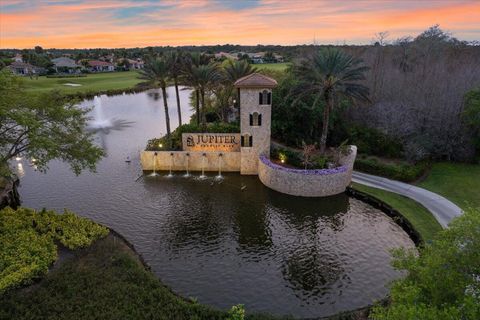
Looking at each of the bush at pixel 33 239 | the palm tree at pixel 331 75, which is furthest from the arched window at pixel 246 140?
the bush at pixel 33 239

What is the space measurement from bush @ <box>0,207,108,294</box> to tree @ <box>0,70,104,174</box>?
171 inches

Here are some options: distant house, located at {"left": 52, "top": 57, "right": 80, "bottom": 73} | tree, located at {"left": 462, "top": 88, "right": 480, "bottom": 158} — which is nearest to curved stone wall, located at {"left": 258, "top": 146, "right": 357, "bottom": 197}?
tree, located at {"left": 462, "top": 88, "right": 480, "bottom": 158}

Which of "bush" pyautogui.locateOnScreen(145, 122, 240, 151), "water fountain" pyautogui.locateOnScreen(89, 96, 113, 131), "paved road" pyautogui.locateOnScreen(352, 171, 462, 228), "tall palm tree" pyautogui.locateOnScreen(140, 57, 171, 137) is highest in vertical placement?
"tall palm tree" pyautogui.locateOnScreen(140, 57, 171, 137)

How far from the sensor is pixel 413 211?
30312 millimetres

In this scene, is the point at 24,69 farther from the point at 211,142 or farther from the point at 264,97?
the point at 264,97

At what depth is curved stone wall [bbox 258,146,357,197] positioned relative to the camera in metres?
34.6

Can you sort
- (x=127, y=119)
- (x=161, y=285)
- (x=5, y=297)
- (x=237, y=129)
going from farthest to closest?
(x=127, y=119) < (x=237, y=129) < (x=161, y=285) < (x=5, y=297)

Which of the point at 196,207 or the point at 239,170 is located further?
the point at 239,170

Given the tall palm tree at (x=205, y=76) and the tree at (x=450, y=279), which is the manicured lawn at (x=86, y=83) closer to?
the tall palm tree at (x=205, y=76)

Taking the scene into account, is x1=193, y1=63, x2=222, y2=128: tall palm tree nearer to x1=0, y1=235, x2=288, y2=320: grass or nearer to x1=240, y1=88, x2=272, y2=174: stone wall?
x1=240, y1=88, x2=272, y2=174: stone wall

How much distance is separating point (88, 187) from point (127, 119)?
39.8 meters

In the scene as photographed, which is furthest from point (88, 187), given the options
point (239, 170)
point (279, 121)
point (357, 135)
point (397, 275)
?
point (357, 135)

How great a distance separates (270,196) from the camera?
115 ft

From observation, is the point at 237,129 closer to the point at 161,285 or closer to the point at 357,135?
the point at 357,135
